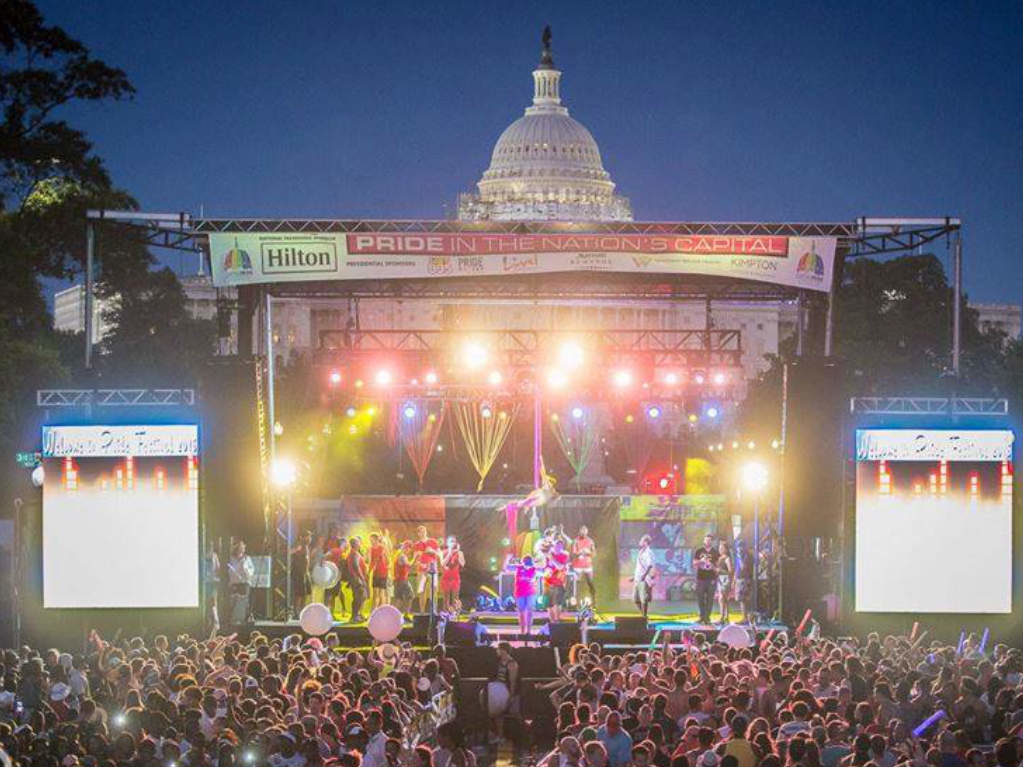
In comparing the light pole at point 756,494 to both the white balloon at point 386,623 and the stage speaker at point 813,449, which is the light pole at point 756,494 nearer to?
the stage speaker at point 813,449

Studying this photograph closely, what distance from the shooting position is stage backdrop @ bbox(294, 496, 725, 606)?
34219 millimetres

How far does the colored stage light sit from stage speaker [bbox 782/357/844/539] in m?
8.47

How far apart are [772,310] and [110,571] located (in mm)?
102874

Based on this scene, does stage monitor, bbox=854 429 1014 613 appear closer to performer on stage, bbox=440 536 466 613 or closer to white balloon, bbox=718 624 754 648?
white balloon, bbox=718 624 754 648

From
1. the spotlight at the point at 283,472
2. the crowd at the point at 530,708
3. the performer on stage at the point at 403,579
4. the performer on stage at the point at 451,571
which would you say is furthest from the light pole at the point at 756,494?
the spotlight at the point at 283,472

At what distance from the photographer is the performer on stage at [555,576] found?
2908 cm

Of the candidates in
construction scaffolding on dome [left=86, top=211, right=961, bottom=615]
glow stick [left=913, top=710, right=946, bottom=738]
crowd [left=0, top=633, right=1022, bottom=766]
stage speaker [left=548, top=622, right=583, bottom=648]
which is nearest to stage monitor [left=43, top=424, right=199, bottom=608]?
construction scaffolding on dome [left=86, top=211, right=961, bottom=615]

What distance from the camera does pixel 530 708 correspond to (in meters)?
21.0

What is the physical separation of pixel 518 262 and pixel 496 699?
30.1 ft

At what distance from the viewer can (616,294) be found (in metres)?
32.3

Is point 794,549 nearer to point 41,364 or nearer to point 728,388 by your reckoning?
point 728,388

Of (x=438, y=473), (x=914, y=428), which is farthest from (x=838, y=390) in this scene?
(x=438, y=473)

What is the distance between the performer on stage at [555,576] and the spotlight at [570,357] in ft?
17.8

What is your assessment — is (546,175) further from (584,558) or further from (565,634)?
(565,634)
